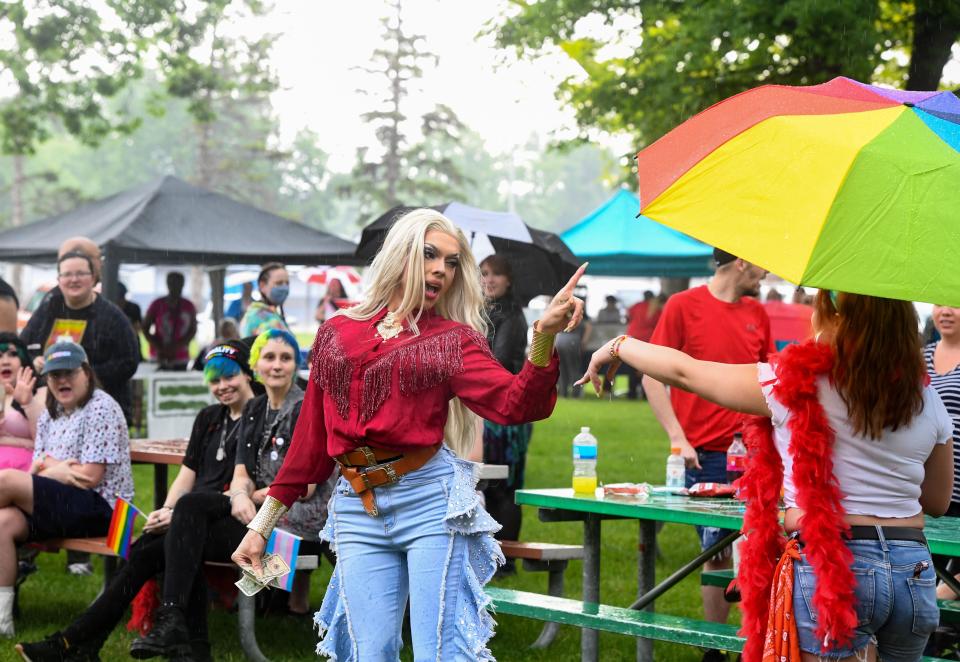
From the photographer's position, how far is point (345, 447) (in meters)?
3.93

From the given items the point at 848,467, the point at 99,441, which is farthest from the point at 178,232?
the point at 848,467

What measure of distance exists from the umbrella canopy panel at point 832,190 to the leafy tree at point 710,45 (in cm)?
906

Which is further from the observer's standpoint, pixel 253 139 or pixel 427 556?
pixel 253 139

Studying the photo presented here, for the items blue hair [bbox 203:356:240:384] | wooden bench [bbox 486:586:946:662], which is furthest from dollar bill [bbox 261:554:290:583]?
blue hair [bbox 203:356:240:384]

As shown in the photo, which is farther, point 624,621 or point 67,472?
point 67,472

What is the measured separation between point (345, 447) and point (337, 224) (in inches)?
4757

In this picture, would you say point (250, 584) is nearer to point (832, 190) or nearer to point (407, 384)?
point (407, 384)

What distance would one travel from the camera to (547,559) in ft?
22.3

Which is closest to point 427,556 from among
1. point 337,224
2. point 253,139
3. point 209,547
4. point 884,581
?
point 884,581

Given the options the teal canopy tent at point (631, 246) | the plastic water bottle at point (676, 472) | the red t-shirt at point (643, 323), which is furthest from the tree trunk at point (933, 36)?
the red t-shirt at point (643, 323)

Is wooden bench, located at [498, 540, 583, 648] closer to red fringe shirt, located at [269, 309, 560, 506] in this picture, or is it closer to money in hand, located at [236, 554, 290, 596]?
money in hand, located at [236, 554, 290, 596]

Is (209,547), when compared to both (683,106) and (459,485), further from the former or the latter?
(683,106)

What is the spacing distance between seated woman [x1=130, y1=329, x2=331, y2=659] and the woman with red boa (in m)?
3.39

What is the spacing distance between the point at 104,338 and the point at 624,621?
4898 mm
